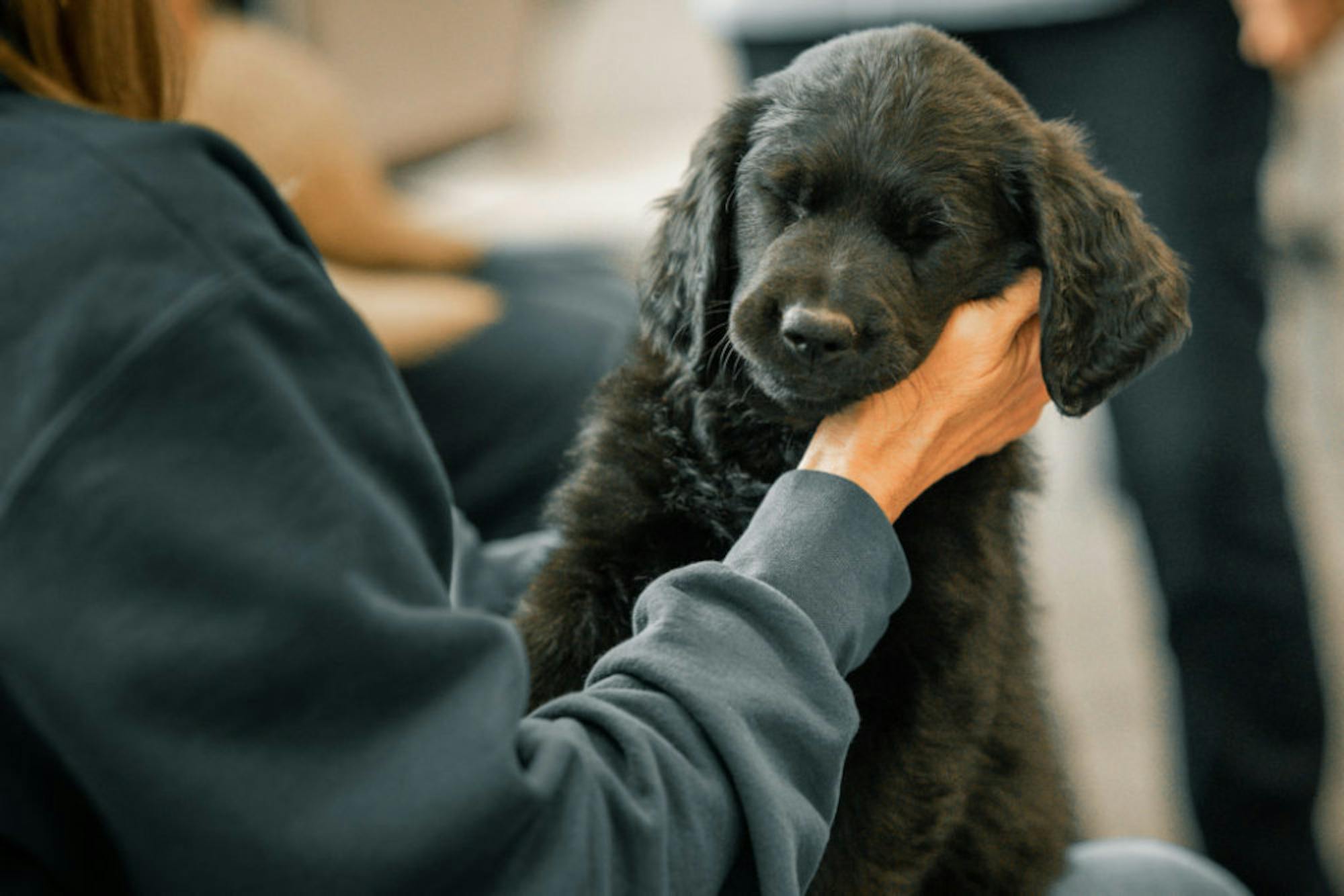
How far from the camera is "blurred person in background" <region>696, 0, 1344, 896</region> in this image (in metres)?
2.00

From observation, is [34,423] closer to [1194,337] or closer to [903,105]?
[903,105]

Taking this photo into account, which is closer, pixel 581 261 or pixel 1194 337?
pixel 1194 337

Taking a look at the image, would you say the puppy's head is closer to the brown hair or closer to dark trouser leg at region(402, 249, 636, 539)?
the brown hair

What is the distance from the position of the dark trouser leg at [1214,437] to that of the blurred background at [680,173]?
0.22 meters

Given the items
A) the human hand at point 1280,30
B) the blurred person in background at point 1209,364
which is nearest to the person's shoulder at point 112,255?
the blurred person in background at point 1209,364

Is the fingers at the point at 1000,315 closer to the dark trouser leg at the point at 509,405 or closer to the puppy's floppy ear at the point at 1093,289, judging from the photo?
the puppy's floppy ear at the point at 1093,289

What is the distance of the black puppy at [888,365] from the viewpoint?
1.15m

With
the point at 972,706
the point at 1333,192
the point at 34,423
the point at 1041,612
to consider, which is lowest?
the point at 1333,192

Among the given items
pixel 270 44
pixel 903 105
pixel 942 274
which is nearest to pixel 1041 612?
pixel 942 274

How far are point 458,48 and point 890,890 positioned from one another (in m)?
4.26

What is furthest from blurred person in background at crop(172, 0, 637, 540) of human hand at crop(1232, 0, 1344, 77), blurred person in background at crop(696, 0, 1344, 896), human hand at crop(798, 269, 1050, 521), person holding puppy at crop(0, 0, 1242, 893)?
human hand at crop(1232, 0, 1344, 77)

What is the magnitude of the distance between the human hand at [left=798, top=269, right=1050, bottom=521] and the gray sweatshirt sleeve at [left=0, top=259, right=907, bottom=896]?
0.37 m

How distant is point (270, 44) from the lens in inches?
108

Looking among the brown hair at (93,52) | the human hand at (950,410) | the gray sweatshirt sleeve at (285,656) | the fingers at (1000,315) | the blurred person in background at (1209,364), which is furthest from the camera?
→ the blurred person in background at (1209,364)
